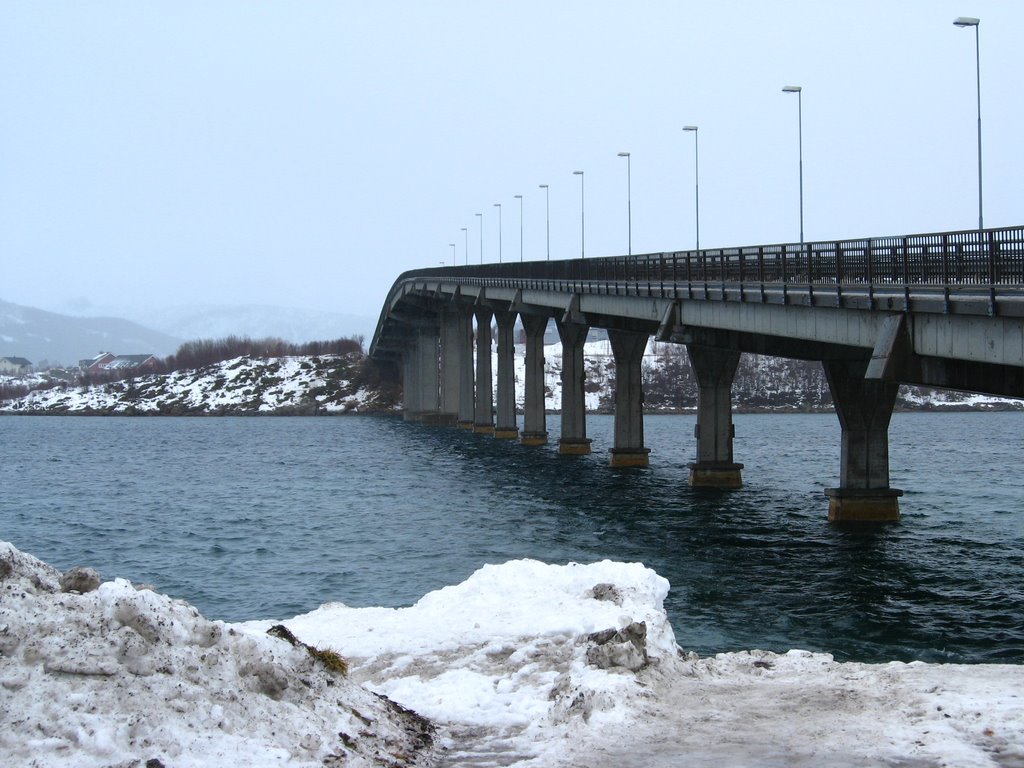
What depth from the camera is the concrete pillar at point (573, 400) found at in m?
79.6

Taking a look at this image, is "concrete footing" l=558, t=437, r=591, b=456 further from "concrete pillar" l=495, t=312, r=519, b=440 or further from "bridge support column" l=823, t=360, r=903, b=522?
"bridge support column" l=823, t=360, r=903, b=522

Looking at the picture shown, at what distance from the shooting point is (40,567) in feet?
45.7

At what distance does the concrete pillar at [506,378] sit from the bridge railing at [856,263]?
35958 millimetres

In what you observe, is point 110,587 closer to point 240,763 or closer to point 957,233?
point 240,763

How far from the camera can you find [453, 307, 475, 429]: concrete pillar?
11688cm

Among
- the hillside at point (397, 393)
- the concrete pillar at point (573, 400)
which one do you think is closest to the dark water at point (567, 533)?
the concrete pillar at point (573, 400)

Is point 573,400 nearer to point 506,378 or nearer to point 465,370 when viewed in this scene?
point 506,378

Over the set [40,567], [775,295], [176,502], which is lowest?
[176,502]

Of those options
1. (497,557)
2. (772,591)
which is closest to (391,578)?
(497,557)

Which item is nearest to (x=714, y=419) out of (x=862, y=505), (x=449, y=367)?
(x=862, y=505)

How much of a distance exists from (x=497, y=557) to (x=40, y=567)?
23736mm

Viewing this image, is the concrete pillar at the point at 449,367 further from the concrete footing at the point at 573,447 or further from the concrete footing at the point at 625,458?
the concrete footing at the point at 625,458

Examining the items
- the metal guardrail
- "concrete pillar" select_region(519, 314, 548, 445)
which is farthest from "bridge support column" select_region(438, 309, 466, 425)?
the metal guardrail

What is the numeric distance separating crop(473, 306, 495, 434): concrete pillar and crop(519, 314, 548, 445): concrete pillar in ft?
52.2
